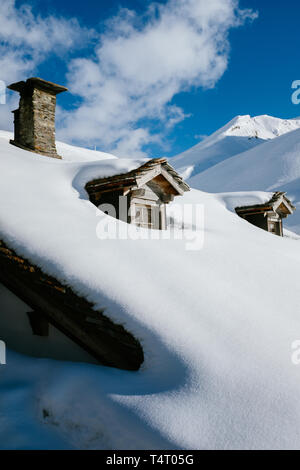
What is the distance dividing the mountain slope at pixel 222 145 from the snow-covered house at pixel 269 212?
3177 inches

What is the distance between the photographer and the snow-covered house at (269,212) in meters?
12.7

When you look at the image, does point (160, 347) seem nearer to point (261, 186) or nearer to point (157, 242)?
point (157, 242)

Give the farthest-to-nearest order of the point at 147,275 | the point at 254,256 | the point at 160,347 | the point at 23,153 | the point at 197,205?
the point at 197,205 → the point at 23,153 → the point at 254,256 → the point at 147,275 → the point at 160,347

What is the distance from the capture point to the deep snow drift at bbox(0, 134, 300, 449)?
7.97 feet

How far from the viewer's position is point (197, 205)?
12.9 metres

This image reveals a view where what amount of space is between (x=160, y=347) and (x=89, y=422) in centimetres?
87

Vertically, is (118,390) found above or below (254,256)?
below

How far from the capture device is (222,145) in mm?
113125

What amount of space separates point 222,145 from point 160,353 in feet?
386

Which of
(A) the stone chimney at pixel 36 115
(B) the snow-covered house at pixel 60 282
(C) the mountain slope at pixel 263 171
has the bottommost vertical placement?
(B) the snow-covered house at pixel 60 282

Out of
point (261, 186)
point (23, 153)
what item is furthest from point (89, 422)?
point (261, 186)

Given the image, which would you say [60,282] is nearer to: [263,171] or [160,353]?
[160,353]
